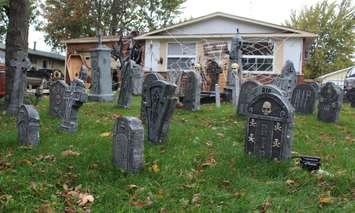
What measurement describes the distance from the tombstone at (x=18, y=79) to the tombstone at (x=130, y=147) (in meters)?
4.04

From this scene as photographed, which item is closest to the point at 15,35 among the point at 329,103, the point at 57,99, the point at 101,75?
the point at 57,99

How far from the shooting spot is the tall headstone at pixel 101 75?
14367 mm

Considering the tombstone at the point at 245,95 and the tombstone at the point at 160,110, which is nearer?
the tombstone at the point at 160,110

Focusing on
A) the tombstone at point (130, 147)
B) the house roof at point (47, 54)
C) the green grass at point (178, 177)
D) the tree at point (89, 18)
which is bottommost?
the green grass at point (178, 177)

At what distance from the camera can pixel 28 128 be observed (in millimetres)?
7723

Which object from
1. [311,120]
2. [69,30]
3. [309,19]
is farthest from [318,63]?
[311,120]

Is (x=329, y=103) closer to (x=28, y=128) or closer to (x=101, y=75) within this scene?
(x=101, y=75)

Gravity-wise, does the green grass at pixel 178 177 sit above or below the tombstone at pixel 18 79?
below

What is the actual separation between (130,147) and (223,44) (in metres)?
17.6

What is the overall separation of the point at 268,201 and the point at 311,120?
602cm

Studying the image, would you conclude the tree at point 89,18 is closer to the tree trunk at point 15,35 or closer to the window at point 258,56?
the window at point 258,56

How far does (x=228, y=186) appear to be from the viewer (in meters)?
6.34

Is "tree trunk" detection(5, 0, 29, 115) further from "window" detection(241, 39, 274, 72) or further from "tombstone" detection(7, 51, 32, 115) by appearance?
"window" detection(241, 39, 274, 72)

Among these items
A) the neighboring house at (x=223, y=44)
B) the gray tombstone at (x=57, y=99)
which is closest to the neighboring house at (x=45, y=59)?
the neighboring house at (x=223, y=44)
